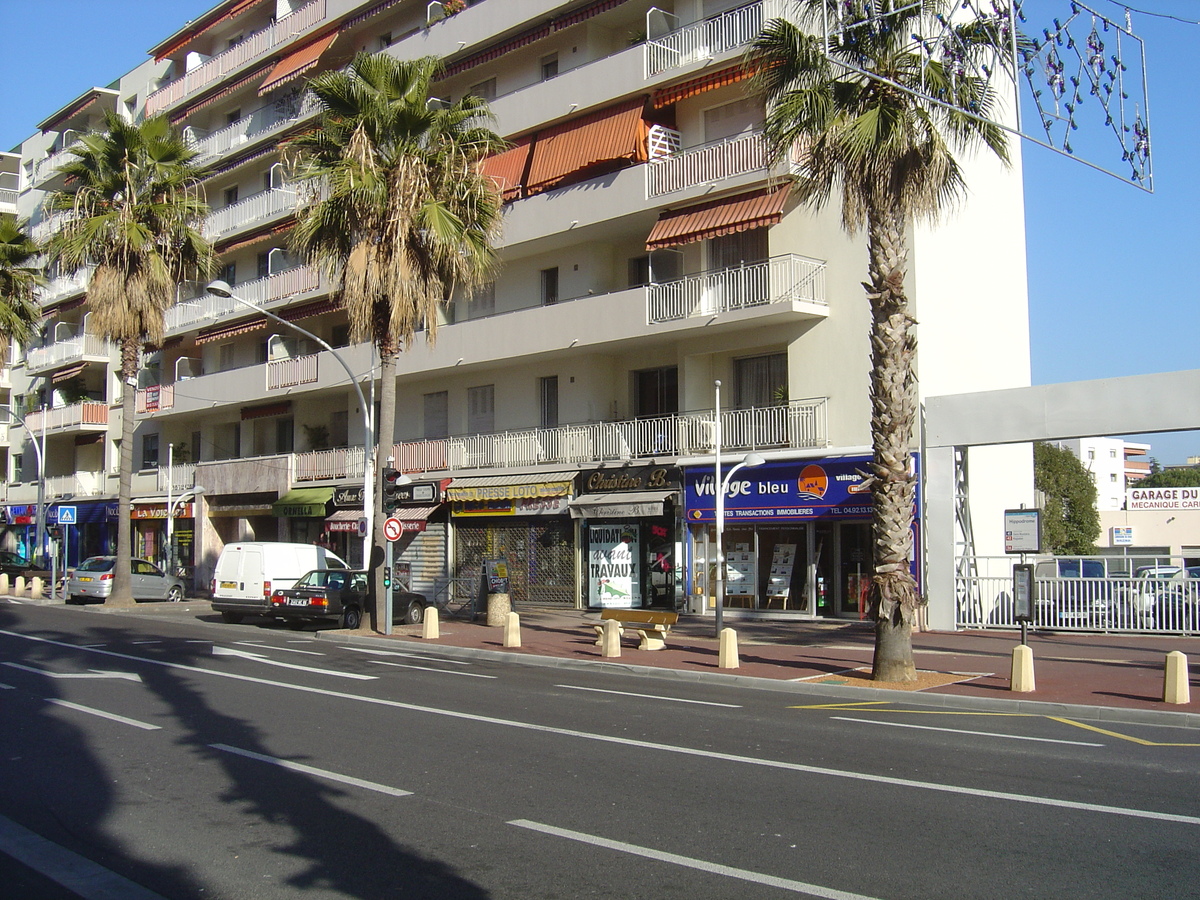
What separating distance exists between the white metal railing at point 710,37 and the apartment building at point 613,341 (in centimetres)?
7

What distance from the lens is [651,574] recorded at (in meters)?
26.6

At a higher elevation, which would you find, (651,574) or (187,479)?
(187,479)

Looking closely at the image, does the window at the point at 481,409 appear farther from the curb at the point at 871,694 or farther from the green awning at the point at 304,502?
the curb at the point at 871,694

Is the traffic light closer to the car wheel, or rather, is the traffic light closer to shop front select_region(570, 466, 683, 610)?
the car wheel

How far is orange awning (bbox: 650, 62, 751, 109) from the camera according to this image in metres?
24.4

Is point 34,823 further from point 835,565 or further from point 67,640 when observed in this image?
point 835,565

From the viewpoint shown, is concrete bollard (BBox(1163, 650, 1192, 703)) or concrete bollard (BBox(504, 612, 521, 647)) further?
concrete bollard (BBox(504, 612, 521, 647))

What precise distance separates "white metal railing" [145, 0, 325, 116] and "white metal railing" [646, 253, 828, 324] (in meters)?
19.0

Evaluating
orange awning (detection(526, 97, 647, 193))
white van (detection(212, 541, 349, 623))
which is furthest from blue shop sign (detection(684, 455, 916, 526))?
white van (detection(212, 541, 349, 623))

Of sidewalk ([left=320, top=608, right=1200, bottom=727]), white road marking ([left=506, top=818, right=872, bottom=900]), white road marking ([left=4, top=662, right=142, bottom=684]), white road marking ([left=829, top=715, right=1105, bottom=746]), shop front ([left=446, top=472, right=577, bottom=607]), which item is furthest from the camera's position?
shop front ([left=446, top=472, right=577, bottom=607])

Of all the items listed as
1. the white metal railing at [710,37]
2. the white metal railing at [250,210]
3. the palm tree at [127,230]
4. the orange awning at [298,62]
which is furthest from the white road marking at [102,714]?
the orange awning at [298,62]

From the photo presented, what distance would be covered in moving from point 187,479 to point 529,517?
59.2ft

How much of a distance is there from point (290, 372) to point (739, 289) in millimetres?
17563

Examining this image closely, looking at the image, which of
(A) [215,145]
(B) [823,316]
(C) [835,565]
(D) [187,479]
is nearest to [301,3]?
(A) [215,145]
